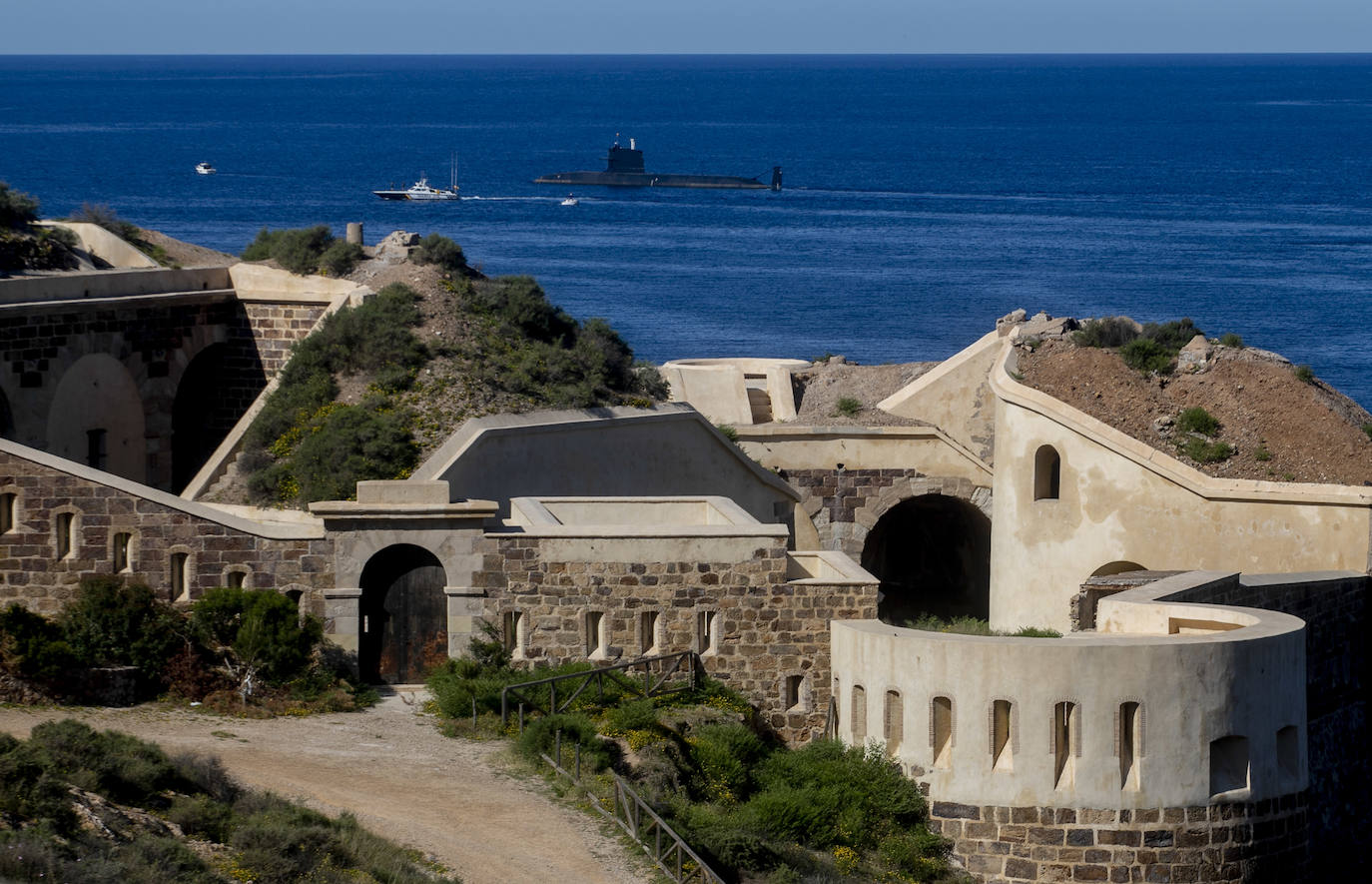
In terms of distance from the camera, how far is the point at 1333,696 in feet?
89.5

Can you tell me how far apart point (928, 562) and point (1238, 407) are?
953 centimetres

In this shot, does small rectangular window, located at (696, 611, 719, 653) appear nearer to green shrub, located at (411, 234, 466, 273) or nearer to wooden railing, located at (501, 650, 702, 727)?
wooden railing, located at (501, 650, 702, 727)

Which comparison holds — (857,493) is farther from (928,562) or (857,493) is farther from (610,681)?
(610,681)

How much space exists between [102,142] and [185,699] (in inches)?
6528

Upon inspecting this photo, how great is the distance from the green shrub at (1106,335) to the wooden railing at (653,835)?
59.6 ft

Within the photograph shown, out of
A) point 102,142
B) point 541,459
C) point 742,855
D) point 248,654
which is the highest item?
point 102,142

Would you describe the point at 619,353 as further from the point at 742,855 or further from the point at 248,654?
the point at 742,855

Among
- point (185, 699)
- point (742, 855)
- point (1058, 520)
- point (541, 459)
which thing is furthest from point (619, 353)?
point (742, 855)

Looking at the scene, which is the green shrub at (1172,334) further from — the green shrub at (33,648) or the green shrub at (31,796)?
the green shrub at (31,796)

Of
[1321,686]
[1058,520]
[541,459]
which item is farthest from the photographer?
[1058,520]

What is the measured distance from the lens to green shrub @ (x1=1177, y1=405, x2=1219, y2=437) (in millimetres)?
32656

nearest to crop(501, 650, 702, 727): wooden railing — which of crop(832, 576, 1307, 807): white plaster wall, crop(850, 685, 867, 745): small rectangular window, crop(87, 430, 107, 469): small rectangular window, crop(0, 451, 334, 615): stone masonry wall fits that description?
crop(850, 685, 867, 745): small rectangular window

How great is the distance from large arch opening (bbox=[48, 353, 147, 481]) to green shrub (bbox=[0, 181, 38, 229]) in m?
3.78

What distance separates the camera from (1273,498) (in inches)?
1165
